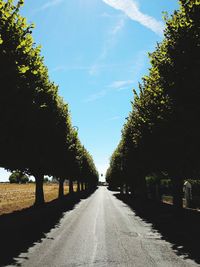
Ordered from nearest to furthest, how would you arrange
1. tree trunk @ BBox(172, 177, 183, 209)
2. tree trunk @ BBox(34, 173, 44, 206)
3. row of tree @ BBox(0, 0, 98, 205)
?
row of tree @ BBox(0, 0, 98, 205) < tree trunk @ BBox(172, 177, 183, 209) < tree trunk @ BBox(34, 173, 44, 206)

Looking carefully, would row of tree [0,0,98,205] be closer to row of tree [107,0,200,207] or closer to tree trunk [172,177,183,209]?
row of tree [107,0,200,207]

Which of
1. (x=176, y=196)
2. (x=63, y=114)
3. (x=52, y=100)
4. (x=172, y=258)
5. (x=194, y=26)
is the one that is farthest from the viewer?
(x=63, y=114)

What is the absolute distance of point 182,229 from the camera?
53.2ft

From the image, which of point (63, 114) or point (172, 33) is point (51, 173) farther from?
point (172, 33)

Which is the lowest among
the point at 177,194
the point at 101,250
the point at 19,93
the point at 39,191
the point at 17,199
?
the point at 101,250

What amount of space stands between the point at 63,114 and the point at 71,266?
2669cm

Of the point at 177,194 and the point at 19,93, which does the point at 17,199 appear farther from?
the point at 19,93

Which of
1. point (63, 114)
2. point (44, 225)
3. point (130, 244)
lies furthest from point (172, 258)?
point (63, 114)

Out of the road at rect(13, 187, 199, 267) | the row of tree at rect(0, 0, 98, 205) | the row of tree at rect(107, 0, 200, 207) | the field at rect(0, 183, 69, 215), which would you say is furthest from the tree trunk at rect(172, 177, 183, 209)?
the field at rect(0, 183, 69, 215)

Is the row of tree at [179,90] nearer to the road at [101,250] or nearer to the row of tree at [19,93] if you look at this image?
the road at [101,250]

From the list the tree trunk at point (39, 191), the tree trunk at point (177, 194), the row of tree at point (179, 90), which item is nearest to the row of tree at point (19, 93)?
the tree trunk at point (39, 191)

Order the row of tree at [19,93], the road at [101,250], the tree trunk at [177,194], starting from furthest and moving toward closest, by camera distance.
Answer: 1. the tree trunk at [177,194]
2. the row of tree at [19,93]
3. the road at [101,250]

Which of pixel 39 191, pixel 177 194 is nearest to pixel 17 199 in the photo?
pixel 39 191

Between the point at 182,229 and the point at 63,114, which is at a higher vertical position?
the point at 63,114
